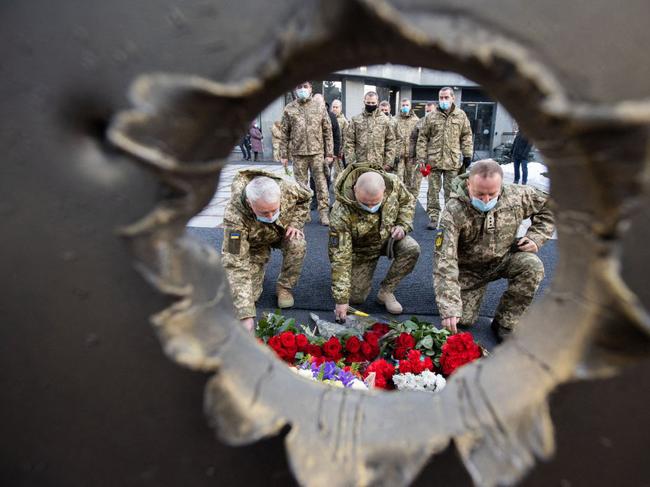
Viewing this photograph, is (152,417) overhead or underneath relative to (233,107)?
underneath

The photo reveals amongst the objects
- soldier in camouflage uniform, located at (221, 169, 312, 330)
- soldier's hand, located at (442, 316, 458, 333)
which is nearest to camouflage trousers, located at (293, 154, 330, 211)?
soldier in camouflage uniform, located at (221, 169, 312, 330)

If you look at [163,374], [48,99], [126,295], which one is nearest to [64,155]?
[48,99]

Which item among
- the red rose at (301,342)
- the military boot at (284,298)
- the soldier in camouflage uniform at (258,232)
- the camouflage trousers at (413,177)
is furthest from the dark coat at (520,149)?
the red rose at (301,342)

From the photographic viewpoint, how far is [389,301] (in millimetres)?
2928

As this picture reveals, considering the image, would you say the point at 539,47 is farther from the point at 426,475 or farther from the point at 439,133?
the point at 439,133

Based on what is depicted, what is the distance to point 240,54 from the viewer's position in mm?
553

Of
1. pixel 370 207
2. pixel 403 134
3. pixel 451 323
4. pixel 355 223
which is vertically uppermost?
Result: pixel 403 134

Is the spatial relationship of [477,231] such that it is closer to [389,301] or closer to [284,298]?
[389,301]

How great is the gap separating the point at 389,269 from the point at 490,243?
2.48 ft

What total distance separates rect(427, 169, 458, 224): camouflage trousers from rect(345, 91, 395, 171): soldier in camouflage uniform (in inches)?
32.0

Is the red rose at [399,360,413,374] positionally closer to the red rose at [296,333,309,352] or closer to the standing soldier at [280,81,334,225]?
the red rose at [296,333,309,352]

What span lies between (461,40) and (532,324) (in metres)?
0.43

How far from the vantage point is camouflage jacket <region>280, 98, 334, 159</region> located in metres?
5.19

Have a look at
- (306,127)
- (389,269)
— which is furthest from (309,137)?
(389,269)
